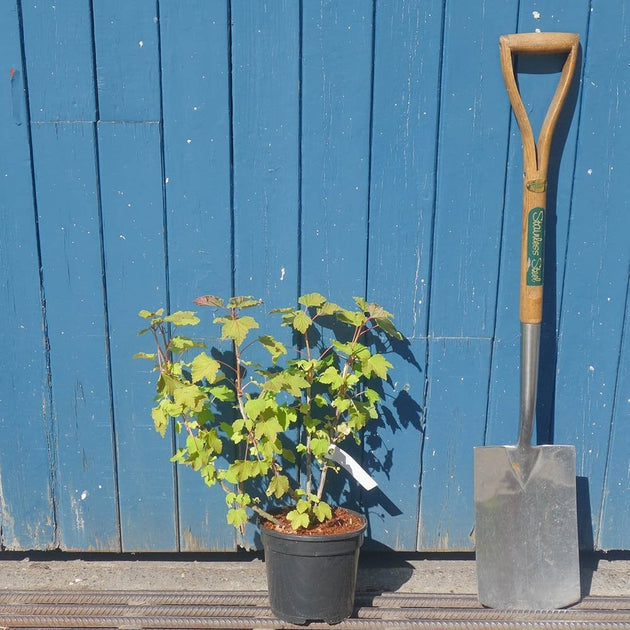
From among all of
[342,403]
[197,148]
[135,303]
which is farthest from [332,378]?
[197,148]

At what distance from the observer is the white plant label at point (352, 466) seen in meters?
2.04

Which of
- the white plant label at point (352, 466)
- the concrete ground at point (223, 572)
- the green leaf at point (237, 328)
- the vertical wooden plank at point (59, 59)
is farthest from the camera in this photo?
the concrete ground at point (223, 572)

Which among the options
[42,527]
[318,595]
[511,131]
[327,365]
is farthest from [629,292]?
[42,527]

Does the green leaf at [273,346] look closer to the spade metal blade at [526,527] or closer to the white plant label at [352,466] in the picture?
the white plant label at [352,466]

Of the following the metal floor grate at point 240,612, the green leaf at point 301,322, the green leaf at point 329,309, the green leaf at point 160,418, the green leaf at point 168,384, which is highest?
the green leaf at point 329,309

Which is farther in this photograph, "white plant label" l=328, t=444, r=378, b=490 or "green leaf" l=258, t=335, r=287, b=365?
"white plant label" l=328, t=444, r=378, b=490

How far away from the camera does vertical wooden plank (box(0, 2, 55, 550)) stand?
1.98 metres

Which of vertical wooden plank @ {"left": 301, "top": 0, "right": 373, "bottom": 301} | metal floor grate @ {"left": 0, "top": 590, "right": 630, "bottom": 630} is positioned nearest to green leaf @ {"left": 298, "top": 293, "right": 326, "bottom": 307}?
vertical wooden plank @ {"left": 301, "top": 0, "right": 373, "bottom": 301}

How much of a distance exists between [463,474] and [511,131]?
95 centimetres

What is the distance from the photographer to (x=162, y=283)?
2074mm

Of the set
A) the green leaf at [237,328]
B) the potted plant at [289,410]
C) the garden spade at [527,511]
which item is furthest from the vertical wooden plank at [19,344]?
the garden spade at [527,511]

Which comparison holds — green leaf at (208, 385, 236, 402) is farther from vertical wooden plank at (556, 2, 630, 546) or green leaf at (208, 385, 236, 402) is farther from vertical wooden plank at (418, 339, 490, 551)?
vertical wooden plank at (556, 2, 630, 546)

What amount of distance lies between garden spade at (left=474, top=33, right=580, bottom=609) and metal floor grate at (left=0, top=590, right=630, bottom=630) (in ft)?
0.19

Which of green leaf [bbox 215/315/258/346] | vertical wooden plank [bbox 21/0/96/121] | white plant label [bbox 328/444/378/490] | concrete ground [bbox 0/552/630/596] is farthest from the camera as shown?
concrete ground [bbox 0/552/630/596]
